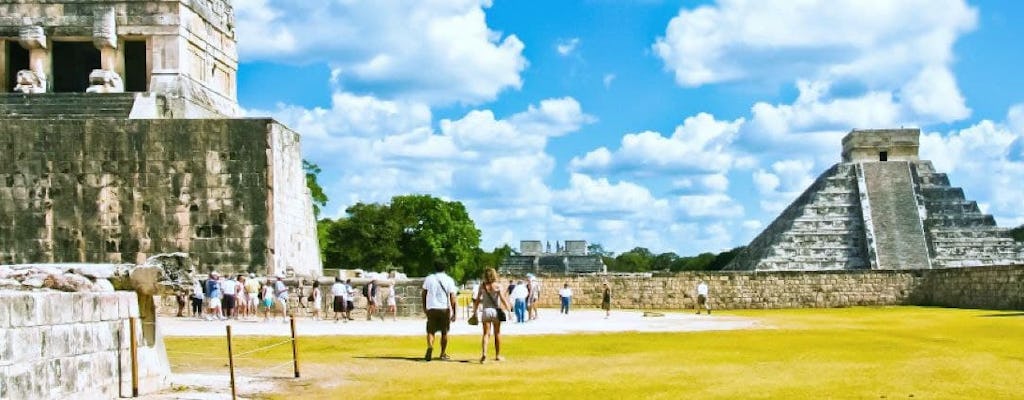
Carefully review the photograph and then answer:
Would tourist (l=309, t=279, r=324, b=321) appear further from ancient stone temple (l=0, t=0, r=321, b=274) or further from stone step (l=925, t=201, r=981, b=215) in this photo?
stone step (l=925, t=201, r=981, b=215)

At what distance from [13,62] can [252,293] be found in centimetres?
848

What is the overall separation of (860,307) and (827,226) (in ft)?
33.2

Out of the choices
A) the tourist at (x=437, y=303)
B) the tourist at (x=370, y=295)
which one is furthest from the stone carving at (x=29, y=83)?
the tourist at (x=437, y=303)

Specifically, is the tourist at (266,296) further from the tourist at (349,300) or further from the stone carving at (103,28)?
the stone carving at (103,28)

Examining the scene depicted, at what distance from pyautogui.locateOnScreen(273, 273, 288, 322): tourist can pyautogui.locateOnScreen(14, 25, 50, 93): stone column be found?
6.84 m

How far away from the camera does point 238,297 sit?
2134 centimetres

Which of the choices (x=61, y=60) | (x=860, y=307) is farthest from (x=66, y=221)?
(x=860, y=307)

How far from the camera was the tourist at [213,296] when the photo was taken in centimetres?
2077

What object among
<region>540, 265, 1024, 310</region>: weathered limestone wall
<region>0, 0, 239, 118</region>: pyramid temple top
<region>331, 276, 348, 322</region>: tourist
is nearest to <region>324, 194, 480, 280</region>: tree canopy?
<region>540, 265, 1024, 310</region>: weathered limestone wall

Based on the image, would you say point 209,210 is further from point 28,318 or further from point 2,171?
point 28,318

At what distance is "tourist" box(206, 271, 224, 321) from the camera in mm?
20766

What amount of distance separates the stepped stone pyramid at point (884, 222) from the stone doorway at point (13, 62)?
91.9 feet

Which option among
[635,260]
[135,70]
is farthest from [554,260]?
[635,260]

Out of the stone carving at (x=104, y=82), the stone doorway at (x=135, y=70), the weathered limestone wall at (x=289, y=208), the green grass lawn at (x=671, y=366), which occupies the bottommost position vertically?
the green grass lawn at (x=671, y=366)
